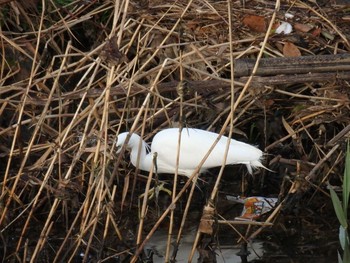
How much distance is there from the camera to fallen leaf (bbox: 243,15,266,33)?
5.80 meters

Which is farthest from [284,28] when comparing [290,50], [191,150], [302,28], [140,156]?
[140,156]

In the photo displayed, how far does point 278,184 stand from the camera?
5.98m

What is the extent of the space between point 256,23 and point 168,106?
1.03 meters

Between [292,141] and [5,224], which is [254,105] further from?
[5,224]

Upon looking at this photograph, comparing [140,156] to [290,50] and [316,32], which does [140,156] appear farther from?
[316,32]

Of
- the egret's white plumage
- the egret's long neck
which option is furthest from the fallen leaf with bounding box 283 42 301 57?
the egret's long neck

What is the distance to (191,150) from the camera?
17.7ft

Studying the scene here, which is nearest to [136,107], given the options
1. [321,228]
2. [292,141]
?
[292,141]

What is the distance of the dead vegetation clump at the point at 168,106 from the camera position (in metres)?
4.98

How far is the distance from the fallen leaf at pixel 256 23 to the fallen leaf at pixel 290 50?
0.21 metres

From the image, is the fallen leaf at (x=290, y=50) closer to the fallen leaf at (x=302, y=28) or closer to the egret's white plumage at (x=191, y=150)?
the fallen leaf at (x=302, y=28)

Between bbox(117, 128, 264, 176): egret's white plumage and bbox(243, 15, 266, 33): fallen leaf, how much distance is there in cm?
91

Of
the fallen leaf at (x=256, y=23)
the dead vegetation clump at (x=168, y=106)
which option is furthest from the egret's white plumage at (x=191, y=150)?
the fallen leaf at (x=256, y=23)

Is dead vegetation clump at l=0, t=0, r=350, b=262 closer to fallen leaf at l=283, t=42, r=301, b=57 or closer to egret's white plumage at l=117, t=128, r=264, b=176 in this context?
fallen leaf at l=283, t=42, r=301, b=57
